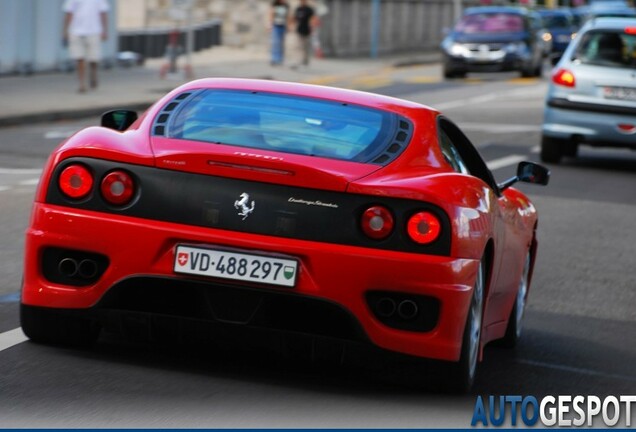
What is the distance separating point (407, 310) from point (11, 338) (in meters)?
1.81

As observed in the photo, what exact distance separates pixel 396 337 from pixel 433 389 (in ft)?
1.43

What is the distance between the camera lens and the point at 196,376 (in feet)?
22.1

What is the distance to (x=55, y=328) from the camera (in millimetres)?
6965

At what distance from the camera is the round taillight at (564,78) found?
1955 centimetres

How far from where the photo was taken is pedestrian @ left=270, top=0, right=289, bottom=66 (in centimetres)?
4197

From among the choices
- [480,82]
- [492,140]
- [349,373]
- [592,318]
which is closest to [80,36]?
[492,140]

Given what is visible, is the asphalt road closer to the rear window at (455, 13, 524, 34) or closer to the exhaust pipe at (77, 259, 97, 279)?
the exhaust pipe at (77, 259, 97, 279)

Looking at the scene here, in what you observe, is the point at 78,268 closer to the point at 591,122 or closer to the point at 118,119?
the point at 118,119

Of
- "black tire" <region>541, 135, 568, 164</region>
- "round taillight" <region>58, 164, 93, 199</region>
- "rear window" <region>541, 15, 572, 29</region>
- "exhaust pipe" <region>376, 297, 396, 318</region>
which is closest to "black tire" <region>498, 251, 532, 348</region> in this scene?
"exhaust pipe" <region>376, 297, 396, 318</region>

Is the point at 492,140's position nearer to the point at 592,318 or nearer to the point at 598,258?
the point at 598,258

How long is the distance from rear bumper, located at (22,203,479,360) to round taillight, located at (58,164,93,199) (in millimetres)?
70

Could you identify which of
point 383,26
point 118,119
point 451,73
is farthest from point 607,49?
point 383,26

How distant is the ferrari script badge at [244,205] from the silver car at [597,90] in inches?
528

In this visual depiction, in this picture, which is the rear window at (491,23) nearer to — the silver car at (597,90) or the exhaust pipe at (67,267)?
the silver car at (597,90)
